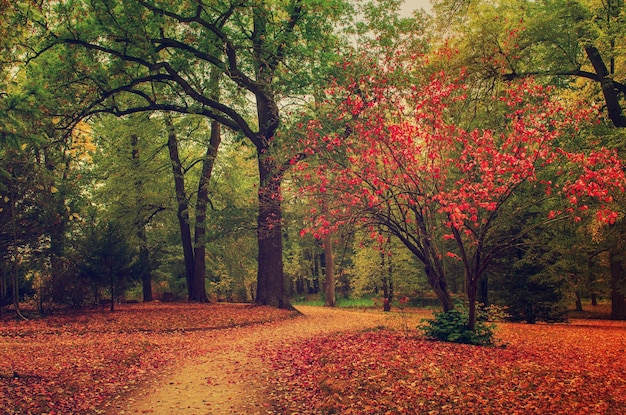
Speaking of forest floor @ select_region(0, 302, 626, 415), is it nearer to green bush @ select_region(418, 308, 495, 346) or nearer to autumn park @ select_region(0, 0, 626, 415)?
autumn park @ select_region(0, 0, 626, 415)

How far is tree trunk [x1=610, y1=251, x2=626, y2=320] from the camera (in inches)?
751

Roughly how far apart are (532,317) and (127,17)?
18231 mm

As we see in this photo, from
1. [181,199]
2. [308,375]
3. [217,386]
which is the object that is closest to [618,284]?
[308,375]

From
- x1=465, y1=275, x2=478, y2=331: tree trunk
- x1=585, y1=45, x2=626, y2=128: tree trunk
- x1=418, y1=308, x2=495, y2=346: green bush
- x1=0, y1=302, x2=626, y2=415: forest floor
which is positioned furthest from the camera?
x1=585, y1=45, x2=626, y2=128: tree trunk

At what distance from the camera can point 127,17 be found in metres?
14.0

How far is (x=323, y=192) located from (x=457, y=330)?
13.3ft

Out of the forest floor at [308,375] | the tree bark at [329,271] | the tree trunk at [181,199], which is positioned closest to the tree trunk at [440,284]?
the forest floor at [308,375]

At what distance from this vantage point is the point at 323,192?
9.48 m

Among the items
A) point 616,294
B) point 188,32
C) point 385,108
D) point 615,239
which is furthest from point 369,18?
point 616,294

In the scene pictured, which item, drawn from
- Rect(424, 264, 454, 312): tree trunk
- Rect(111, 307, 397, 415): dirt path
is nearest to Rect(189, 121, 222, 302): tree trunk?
Rect(111, 307, 397, 415): dirt path

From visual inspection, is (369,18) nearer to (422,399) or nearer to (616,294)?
(422,399)

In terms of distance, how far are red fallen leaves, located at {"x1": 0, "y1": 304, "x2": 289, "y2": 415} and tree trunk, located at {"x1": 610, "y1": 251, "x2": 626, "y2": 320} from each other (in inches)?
544

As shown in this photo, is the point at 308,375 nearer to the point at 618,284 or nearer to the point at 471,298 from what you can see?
the point at 471,298

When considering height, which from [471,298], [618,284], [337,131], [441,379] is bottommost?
[441,379]
